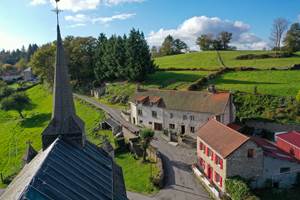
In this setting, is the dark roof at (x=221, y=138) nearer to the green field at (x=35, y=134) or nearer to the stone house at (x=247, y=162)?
the stone house at (x=247, y=162)

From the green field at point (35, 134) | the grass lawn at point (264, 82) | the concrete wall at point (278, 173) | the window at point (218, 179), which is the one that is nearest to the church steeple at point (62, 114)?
the green field at point (35, 134)

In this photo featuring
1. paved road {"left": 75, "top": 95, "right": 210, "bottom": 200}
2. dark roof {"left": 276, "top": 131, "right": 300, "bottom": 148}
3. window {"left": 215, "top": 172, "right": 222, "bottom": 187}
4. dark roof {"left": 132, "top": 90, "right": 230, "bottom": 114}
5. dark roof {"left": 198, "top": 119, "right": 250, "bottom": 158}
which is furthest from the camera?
dark roof {"left": 132, "top": 90, "right": 230, "bottom": 114}

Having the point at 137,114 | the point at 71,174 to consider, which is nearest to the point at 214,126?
the point at 137,114

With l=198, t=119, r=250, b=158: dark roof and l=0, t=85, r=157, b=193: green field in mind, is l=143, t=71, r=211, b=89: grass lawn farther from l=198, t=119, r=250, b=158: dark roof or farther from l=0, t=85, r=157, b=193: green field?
l=198, t=119, r=250, b=158: dark roof

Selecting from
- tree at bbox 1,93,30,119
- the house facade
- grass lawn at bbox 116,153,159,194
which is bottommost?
grass lawn at bbox 116,153,159,194

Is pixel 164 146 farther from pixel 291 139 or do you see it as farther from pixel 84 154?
pixel 84 154

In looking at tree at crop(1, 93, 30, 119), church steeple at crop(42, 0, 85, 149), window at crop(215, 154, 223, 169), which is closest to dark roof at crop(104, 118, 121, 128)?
window at crop(215, 154, 223, 169)

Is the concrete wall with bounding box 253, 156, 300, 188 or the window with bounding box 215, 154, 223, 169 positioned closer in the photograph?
the concrete wall with bounding box 253, 156, 300, 188
